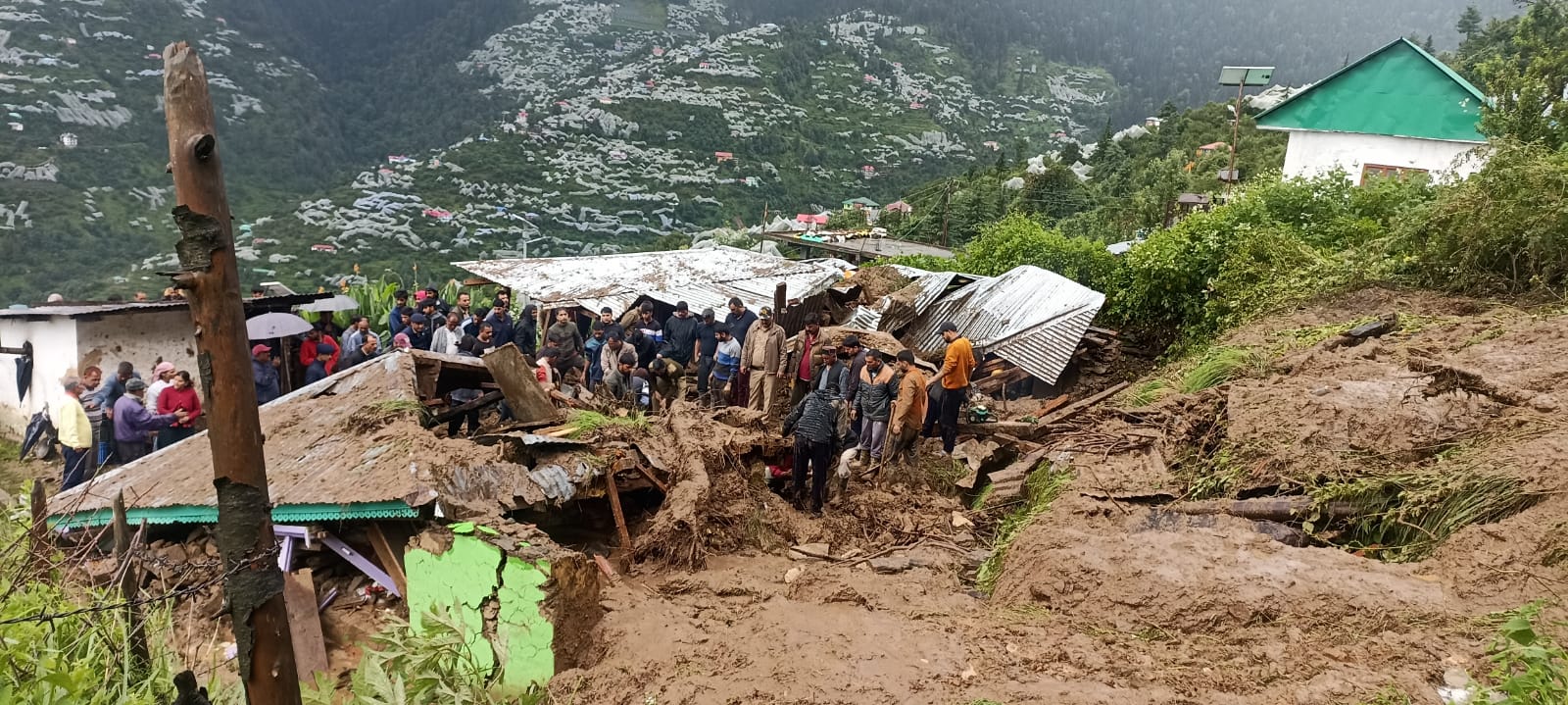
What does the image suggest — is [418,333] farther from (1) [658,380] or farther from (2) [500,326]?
(1) [658,380]

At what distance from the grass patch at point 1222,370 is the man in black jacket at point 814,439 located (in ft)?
13.4

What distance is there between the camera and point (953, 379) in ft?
29.4

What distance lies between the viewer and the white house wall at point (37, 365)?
11.5m

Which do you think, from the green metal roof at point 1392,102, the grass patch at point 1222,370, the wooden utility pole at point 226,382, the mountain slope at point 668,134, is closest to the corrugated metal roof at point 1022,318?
the grass patch at point 1222,370

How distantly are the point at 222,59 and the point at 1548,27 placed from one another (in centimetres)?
6336

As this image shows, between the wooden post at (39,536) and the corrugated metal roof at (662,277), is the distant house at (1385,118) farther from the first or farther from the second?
the wooden post at (39,536)

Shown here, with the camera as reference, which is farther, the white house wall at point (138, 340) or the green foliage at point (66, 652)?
the white house wall at point (138, 340)

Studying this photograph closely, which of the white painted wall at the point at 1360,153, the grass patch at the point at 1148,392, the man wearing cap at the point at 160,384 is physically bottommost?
the man wearing cap at the point at 160,384

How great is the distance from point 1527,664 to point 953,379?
569 cm

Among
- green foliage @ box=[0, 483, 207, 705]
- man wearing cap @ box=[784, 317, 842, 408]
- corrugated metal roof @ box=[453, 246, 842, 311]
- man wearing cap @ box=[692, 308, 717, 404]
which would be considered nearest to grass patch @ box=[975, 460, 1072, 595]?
man wearing cap @ box=[784, 317, 842, 408]

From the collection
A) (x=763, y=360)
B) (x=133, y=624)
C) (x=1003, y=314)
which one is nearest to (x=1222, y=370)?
(x=1003, y=314)

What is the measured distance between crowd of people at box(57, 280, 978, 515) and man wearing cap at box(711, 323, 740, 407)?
0.6 inches

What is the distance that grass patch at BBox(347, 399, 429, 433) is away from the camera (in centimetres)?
725

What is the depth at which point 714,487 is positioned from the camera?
24.3 ft
